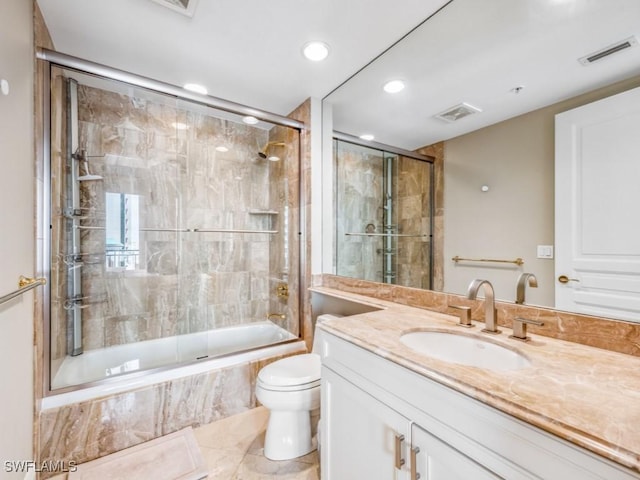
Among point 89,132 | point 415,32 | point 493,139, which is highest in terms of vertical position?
point 415,32

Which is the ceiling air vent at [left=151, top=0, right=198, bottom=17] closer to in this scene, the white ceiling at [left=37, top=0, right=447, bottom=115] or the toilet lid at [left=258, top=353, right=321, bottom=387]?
the white ceiling at [left=37, top=0, right=447, bottom=115]

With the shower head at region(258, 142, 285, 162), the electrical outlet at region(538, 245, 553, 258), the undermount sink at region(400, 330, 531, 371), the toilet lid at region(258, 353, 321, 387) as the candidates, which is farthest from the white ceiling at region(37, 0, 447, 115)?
the toilet lid at region(258, 353, 321, 387)

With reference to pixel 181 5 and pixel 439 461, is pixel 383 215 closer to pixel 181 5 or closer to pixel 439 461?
pixel 439 461

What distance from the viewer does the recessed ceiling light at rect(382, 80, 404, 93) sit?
180 cm

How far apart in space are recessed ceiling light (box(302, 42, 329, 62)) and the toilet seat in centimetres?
194

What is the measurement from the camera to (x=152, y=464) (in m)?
1.47

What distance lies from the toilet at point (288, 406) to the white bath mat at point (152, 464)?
15.5 inches

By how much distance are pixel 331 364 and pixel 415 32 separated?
182 cm

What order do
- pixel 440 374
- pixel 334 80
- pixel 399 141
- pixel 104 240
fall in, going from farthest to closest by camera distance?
pixel 104 240
pixel 334 80
pixel 399 141
pixel 440 374

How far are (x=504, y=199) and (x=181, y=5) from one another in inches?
71.8

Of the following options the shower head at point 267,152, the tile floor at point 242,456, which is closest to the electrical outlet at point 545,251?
the tile floor at point 242,456

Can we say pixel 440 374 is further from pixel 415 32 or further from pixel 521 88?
pixel 415 32

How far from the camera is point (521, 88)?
1.21 metres

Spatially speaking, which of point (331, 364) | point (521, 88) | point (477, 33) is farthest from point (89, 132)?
point (521, 88)
